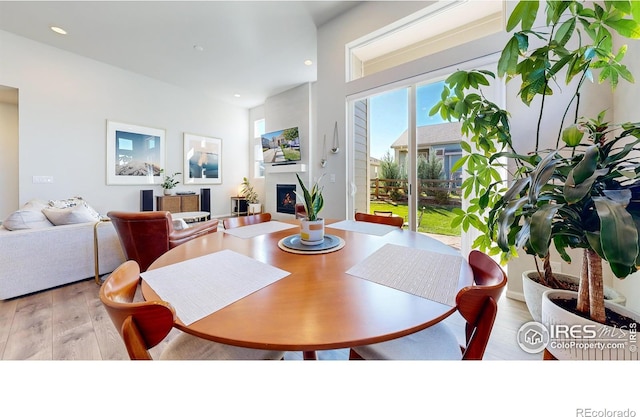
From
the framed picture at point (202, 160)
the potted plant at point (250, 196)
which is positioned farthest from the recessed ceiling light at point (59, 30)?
the potted plant at point (250, 196)

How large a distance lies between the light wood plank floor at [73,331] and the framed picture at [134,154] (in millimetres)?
Result: 2913

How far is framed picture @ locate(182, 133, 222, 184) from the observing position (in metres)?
5.24

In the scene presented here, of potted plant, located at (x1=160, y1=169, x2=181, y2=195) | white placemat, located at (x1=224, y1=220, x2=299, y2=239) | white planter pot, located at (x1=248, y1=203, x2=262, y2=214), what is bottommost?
white placemat, located at (x1=224, y1=220, x2=299, y2=239)

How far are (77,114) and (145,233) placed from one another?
3.73 m

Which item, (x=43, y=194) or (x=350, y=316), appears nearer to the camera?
(x=350, y=316)

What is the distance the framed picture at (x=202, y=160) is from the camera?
5239 millimetres

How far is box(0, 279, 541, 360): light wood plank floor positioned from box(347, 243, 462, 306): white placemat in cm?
81

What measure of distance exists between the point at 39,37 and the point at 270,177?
13.6 ft
